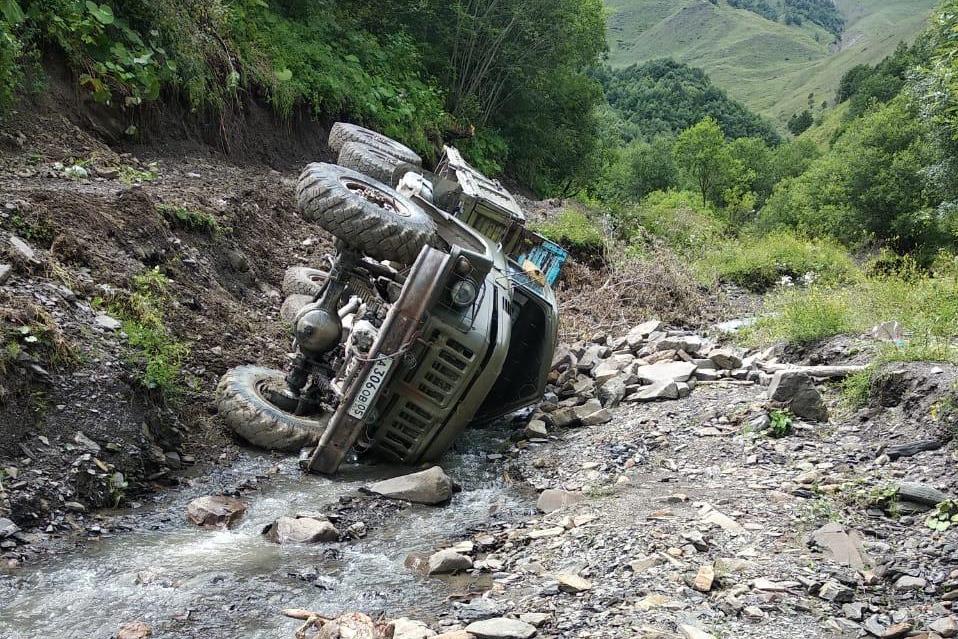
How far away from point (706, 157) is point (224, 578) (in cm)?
4907

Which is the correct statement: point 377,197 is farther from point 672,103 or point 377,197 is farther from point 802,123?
point 672,103

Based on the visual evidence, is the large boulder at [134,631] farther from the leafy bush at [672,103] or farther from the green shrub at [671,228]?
the leafy bush at [672,103]

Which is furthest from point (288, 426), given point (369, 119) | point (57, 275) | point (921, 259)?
point (921, 259)

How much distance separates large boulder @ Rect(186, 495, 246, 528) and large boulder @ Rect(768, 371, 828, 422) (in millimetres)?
4100

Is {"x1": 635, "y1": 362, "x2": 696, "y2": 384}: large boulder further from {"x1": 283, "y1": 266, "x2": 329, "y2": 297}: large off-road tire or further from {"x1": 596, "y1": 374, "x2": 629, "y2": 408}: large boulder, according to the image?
{"x1": 283, "y1": 266, "x2": 329, "y2": 297}: large off-road tire

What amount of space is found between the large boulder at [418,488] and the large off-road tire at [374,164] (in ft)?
12.9

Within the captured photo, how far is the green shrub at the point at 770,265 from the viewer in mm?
14664

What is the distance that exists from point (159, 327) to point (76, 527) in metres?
2.16

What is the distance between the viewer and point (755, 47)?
17750cm

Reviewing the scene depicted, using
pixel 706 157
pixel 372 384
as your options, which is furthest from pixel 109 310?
pixel 706 157

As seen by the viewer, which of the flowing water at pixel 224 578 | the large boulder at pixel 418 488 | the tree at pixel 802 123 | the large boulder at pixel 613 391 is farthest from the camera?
the tree at pixel 802 123

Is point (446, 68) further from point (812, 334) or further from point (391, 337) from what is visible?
point (391, 337)

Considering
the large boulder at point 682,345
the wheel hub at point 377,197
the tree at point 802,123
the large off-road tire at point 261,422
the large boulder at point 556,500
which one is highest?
the tree at point 802,123

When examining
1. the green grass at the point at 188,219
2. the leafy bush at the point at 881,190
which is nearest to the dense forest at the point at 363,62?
the green grass at the point at 188,219
